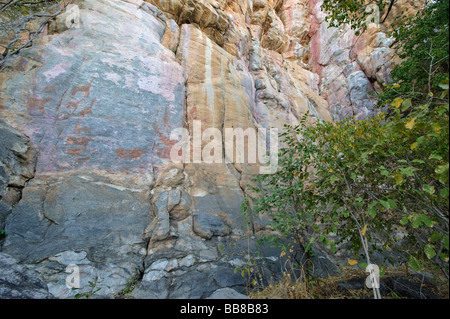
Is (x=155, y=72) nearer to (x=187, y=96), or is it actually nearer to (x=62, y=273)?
(x=187, y=96)

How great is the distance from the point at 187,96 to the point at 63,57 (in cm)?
380

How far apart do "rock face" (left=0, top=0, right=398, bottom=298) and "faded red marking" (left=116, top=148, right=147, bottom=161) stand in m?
0.03

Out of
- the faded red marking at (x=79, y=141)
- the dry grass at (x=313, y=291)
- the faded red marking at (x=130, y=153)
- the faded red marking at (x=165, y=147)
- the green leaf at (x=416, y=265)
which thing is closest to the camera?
the green leaf at (x=416, y=265)

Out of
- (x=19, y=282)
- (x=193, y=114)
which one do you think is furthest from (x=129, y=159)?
(x=19, y=282)

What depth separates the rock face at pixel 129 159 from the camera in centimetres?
439

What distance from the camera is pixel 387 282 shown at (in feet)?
12.6

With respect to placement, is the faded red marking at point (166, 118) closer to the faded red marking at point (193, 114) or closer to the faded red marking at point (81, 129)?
the faded red marking at point (193, 114)

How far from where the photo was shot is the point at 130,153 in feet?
20.6

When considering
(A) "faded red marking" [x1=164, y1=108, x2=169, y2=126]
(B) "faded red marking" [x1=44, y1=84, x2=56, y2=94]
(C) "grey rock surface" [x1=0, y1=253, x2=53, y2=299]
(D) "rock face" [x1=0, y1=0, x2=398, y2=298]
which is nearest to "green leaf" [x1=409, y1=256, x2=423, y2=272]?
(D) "rock face" [x1=0, y1=0, x2=398, y2=298]

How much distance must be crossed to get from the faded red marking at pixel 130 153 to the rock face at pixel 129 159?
0.03 meters

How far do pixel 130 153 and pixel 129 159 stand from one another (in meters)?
0.18

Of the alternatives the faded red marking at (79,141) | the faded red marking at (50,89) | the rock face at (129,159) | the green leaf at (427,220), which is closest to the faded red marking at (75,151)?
the rock face at (129,159)

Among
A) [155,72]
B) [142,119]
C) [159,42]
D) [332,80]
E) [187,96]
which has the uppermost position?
[332,80]
